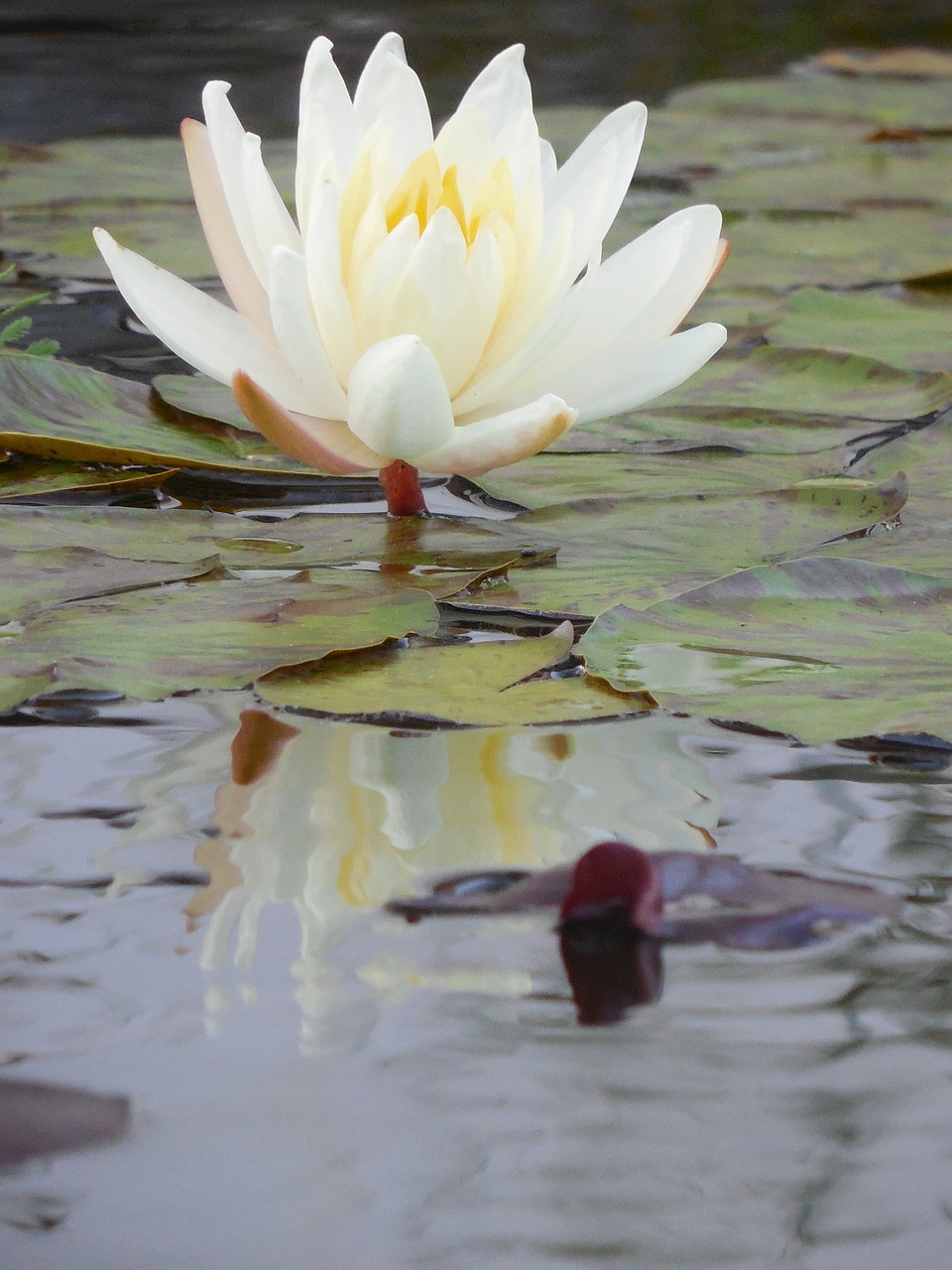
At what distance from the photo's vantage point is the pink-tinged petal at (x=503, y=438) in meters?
0.80

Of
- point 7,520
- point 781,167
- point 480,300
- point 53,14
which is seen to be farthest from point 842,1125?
point 53,14

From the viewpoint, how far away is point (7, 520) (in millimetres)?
910

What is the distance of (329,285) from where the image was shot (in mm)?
822

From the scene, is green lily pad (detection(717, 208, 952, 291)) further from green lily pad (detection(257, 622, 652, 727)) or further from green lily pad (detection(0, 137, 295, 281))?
green lily pad (detection(257, 622, 652, 727))

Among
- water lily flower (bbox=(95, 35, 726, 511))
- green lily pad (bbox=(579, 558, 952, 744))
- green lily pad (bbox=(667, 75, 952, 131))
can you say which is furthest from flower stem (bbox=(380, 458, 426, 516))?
green lily pad (bbox=(667, 75, 952, 131))

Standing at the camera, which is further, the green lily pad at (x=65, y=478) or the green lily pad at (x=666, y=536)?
the green lily pad at (x=65, y=478)

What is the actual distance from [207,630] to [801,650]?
1.07 feet

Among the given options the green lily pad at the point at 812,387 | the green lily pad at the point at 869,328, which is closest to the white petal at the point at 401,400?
the green lily pad at the point at 812,387

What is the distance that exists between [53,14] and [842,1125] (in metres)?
4.49

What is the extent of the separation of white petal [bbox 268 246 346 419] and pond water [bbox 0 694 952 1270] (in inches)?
9.9

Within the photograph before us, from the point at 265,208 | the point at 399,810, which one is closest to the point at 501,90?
the point at 265,208

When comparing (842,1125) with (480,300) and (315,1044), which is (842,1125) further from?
(480,300)

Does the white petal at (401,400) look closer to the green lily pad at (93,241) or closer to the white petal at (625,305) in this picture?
the white petal at (625,305)

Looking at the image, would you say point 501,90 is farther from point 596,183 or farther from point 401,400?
point 401,400
